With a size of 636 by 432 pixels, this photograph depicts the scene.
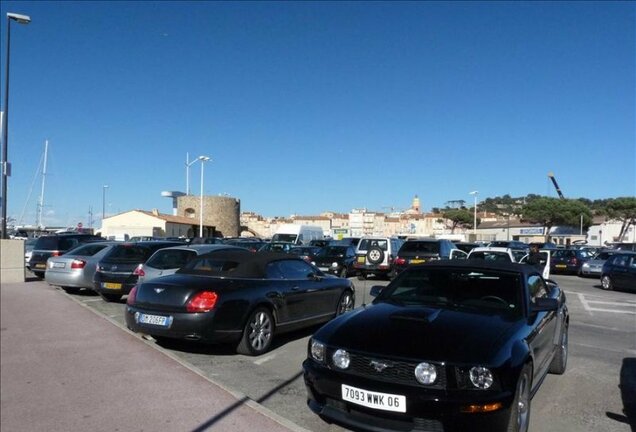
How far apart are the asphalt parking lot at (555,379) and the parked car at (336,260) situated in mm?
11270

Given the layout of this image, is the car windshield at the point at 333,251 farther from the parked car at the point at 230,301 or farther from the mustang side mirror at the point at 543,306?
the mustang side mirror at the point at 543,306

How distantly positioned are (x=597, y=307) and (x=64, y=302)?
1306 centimetres

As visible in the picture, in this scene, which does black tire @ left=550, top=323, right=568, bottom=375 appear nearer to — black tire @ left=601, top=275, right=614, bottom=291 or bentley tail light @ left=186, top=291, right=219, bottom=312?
bentley tail light @ left=186, top=291, right=219, bottom=312

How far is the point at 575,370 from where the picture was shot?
22.9 feet

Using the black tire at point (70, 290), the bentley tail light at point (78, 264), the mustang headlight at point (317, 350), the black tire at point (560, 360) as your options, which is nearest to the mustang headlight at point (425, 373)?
the mustang headlight at point (317, 350)

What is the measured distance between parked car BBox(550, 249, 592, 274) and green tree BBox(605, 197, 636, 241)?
4630cm

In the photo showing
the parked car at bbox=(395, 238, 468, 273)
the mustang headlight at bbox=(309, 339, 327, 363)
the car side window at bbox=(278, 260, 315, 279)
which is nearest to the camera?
the mustang headlight at bbox=(309, 339, 327, 363)

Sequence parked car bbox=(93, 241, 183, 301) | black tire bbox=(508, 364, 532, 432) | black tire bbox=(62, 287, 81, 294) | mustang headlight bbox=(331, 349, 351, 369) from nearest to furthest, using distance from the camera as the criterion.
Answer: black tire bbox=(508, 364, 532, 432)
mustang headlight bbox=(331, 349, 351, 369)
parked car bbox=(93, 241, 183, 301)
black tire bbox=(62, 287, 81, 294)

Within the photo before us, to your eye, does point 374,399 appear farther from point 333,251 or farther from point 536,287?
point 333,251

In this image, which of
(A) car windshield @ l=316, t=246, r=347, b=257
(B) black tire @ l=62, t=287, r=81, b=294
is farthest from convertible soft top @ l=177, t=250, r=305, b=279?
(A) car windshield @ l=316, t=246, r=347, b=257

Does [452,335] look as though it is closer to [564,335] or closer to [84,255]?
[564,335]

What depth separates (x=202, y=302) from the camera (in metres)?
6.94

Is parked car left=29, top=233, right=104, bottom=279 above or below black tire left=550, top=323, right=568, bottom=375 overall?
above

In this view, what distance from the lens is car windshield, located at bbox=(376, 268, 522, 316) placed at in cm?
518
